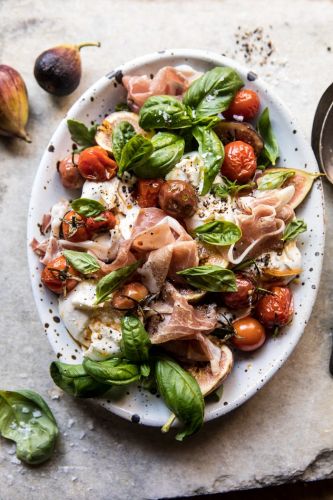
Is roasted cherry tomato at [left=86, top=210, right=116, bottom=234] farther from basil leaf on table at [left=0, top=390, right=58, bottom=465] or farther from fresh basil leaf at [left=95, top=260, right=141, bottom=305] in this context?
basil leaf on table at [left=0, top=390, right=58, bottom=465]

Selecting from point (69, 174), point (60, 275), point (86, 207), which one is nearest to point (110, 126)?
point (69, 174)

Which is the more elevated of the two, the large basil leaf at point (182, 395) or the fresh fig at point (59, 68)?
the fresh fig at point (59, 68)

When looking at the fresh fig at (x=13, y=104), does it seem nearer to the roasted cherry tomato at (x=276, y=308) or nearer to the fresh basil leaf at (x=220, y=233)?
the fresh basil leaf at (x=220, y=233)

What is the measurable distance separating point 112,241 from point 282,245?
2.41 ft

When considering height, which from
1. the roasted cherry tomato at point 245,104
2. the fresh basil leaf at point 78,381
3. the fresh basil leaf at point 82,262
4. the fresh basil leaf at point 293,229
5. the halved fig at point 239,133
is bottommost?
the fresh basil leaf at point 78,381

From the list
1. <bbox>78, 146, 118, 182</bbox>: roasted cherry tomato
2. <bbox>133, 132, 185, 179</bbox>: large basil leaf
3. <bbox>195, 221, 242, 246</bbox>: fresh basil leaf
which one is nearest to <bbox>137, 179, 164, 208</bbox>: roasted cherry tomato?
<bbox>133, 132, 185, 179</bbox>: large basil leaf

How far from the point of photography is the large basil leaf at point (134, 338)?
2639 mm

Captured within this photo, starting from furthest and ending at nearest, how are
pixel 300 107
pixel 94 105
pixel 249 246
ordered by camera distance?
pixel 300 107, pixel 94 105, pixel 249 246

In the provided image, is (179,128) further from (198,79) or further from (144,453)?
(144,453)

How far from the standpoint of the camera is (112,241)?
280 centimetres

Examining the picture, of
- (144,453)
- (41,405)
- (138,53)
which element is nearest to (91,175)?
(138,53)

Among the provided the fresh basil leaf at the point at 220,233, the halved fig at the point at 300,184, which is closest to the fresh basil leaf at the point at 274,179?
the halved fig at the point at 300,184

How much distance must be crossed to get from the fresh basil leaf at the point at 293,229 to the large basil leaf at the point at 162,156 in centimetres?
57

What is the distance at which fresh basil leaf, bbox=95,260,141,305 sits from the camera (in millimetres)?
2672
